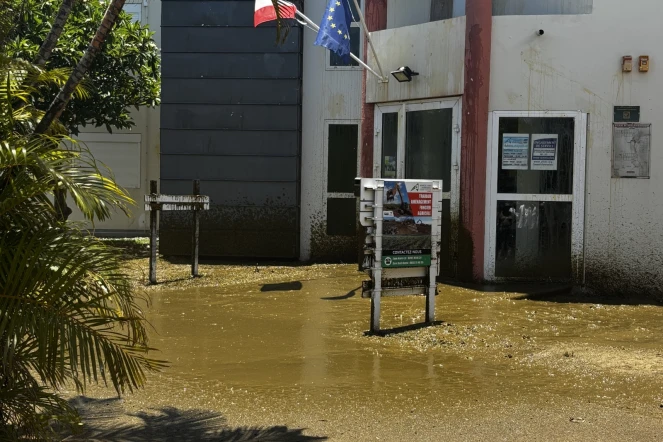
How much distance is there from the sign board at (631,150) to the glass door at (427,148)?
73.9 inches

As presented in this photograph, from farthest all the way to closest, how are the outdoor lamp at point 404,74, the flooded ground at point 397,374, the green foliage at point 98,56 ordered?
the green foliage at point 98,56 → the outdoor lamp at point 404,74 → the flooded ground at point 397,374

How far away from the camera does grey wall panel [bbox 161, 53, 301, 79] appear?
1394 centimetres

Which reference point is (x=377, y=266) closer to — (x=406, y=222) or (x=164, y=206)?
(x=406, y=222)

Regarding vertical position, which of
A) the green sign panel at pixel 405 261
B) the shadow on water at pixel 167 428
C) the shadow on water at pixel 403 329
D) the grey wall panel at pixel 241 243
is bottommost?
the shadow on water at pixel 167 428

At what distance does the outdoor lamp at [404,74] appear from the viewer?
11.4 m

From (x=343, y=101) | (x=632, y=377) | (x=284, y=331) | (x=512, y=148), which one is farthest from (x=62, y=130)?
(x=343, y=101)

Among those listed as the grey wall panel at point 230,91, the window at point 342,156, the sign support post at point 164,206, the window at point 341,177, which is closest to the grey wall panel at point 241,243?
the window at point 341,177

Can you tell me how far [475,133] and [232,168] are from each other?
15.3ft

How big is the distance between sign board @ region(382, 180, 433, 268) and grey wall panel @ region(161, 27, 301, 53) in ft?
21.7

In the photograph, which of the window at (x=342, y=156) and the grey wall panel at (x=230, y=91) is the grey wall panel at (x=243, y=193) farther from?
the grey wall panel at (x=230, y=91)

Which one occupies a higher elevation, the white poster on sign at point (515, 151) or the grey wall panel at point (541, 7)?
the grey wall panel at point (541, 7)

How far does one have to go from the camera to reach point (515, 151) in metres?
10.8

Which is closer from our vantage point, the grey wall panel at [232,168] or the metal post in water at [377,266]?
the metal post in water at [377,266]

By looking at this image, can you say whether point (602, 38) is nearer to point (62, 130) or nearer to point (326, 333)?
point (326, 333)
